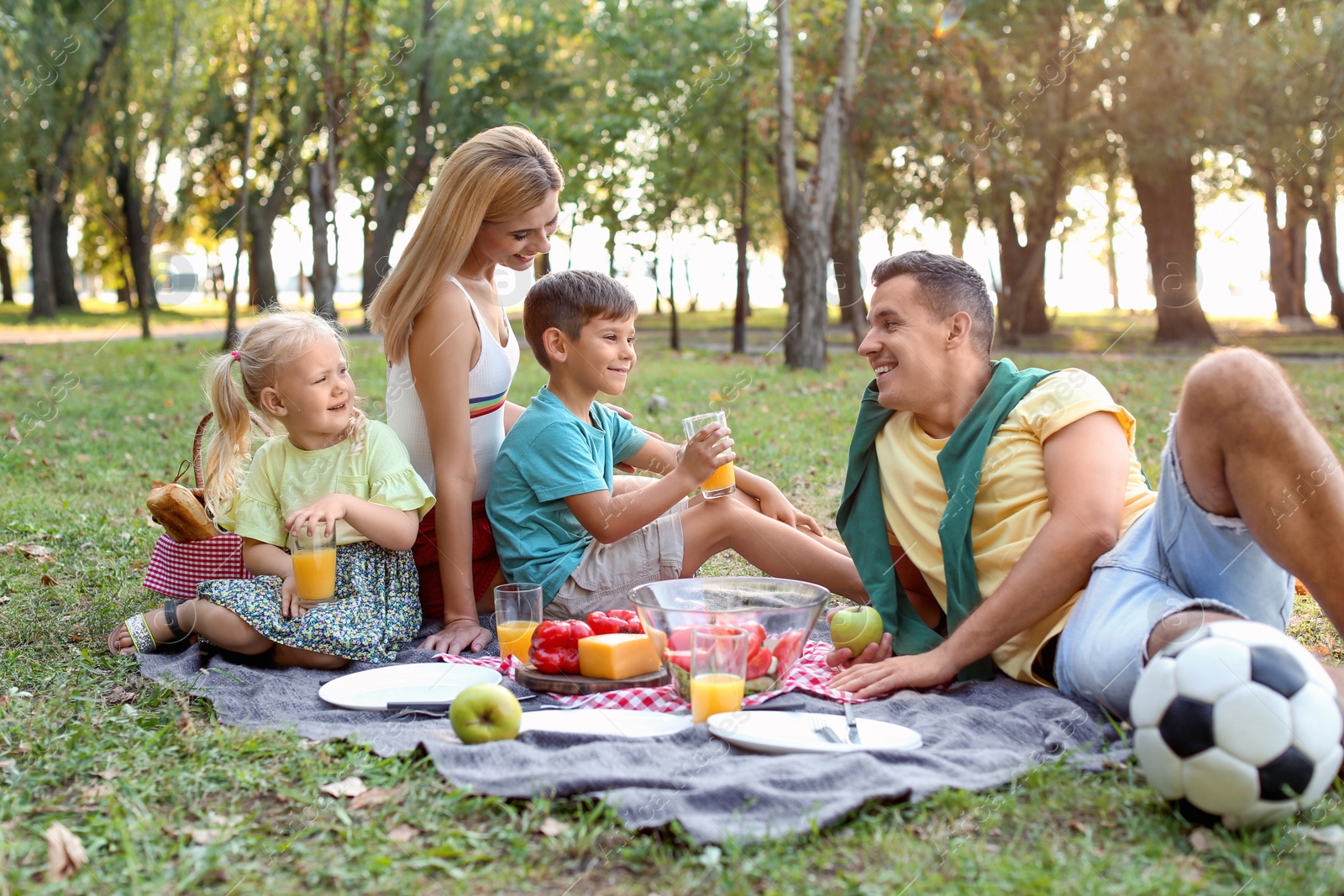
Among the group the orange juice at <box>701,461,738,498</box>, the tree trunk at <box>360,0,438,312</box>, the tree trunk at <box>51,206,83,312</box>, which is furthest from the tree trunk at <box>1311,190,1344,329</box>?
the tree trunk at <box>51,206,83,312</box>

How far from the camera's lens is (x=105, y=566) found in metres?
5.11

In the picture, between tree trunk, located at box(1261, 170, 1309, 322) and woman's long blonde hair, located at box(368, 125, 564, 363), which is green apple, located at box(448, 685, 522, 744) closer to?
woman's long blonde hair, located at box(368, 125, 564, 363)

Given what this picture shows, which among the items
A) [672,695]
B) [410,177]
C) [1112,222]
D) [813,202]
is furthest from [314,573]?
[1112,222]

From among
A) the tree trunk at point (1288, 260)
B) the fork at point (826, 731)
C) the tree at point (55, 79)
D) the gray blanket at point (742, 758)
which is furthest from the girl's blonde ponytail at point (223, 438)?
the tree trunk at point (1288, 260)

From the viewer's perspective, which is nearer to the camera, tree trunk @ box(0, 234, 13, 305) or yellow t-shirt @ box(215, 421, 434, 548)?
yellow t-shirt @ box(215, 421, 434, 548)

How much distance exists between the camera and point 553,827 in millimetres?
2477

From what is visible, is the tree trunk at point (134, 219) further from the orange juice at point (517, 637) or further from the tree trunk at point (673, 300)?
the orange juice at point (517, 637)

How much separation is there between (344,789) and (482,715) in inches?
16.0

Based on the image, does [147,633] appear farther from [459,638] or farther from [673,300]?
[673,300]

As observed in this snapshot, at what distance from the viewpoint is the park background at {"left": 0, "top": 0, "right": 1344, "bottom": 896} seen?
2.39 metres

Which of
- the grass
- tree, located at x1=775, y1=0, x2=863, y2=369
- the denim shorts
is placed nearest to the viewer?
the grass

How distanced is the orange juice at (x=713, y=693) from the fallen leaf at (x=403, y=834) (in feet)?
2.92

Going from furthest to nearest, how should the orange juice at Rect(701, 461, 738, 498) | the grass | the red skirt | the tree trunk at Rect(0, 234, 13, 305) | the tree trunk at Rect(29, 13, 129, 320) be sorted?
the tree trunk at Rect(0, 234, 13, 305) → the tree trunk at Rect(29, 13, 129, 320) → the red skirt → the orange juice at Rect(701, 461, 738, 498) → the grass

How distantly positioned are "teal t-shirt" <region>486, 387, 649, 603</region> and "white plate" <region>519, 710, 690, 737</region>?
915 mm
